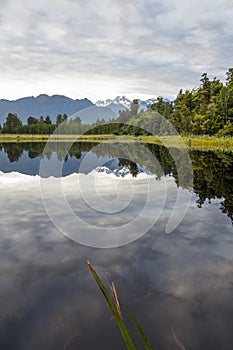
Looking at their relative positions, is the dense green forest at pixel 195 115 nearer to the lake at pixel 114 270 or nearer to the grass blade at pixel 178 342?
the lake at pixel 114 270

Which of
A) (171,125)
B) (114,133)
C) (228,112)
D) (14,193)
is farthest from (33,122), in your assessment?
(14,193)

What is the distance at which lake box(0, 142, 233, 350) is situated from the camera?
418 centimetres

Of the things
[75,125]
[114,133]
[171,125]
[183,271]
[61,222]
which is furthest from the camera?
[75,125]

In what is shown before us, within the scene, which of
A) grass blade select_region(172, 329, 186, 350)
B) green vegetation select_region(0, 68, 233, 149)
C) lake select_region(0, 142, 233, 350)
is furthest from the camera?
green vegetation select_region(0, 68, 233, 149)

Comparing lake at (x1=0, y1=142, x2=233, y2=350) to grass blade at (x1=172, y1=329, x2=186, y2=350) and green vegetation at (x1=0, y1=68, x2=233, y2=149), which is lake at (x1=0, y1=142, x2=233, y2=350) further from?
green vegetation at (x1=0, y1=68, x2=233, y2=149)

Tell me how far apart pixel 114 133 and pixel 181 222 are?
101m

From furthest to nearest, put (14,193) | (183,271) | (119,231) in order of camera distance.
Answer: (14,193) → (119,231) → (183,271)

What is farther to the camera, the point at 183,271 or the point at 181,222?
the point at 181,222

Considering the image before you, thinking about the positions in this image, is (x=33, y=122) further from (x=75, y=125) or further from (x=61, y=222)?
(x=61, y=222)

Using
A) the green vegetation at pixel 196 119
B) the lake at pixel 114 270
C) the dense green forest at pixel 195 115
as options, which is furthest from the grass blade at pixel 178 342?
the dense green forest at pixel 195 115

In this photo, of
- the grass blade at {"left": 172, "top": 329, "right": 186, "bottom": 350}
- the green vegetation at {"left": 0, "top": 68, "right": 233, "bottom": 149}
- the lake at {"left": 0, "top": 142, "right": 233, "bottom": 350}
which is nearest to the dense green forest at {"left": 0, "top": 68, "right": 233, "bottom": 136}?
the green vegetation at {"left": 0, "top": 68, "right": 233, "bottom": 149}

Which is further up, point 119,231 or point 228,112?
point 228,112

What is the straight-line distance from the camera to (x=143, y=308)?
4770 mm

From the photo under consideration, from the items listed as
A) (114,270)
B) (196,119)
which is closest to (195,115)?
(196,119)
